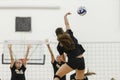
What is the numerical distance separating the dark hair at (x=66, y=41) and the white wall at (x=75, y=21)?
10.4 ft

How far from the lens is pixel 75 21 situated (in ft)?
31.2

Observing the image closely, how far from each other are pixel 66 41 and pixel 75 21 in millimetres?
3345

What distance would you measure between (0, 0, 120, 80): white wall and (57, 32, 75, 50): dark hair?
10.4 ft

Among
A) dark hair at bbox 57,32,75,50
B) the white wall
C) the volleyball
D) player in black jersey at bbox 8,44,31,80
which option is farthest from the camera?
the white wall

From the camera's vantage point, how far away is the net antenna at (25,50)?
952 cm

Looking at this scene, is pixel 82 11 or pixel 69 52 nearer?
pixel 69 52

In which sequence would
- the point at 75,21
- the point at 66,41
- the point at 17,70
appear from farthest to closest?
the point at 75,21, the point at 17,70, the point at 66,41

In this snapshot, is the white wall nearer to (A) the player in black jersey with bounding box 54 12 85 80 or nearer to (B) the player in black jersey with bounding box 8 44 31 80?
(B) the player in black jersey with bounding box 8 44 31 80

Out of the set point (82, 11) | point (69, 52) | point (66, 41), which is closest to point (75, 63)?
point (69, 52)

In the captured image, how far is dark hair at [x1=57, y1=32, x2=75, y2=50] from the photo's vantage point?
20.3ft

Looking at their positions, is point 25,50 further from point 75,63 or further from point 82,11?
point 75,63

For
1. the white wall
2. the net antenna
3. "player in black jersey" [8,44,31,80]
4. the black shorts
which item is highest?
the white wall

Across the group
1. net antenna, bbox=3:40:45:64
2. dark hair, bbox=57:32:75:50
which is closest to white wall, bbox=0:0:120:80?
net antenna, bbox=3:40:45:64

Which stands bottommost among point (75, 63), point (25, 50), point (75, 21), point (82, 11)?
point (75, 63)
